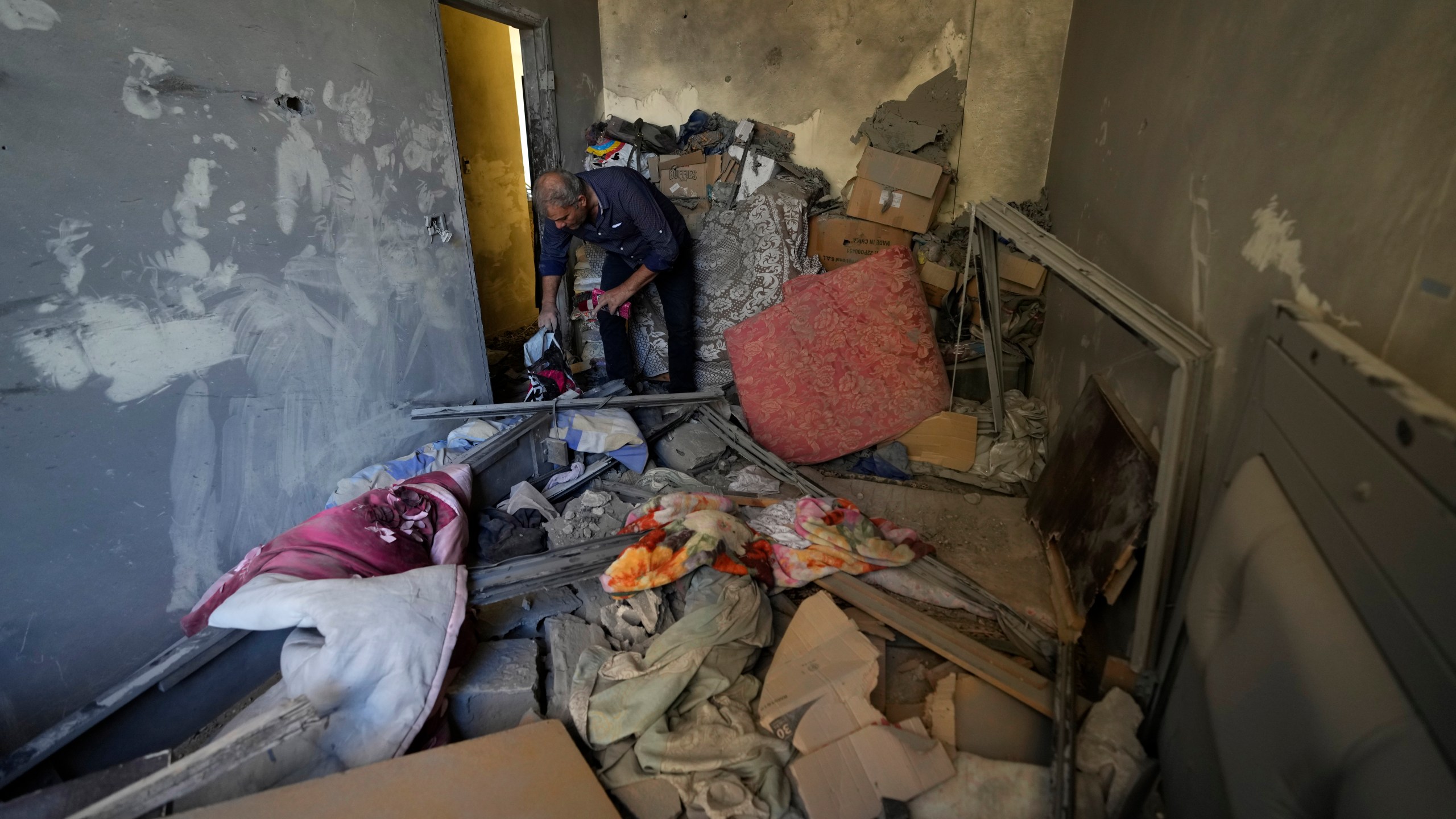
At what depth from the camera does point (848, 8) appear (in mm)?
4141

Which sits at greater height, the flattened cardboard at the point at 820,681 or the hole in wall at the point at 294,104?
the hole in wall at the point at 294,104

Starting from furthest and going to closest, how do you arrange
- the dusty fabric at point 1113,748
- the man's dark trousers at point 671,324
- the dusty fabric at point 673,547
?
1. the man's dark trousers at point 671,324
2. the dusty fabric at point 673,547
3. the dusty fabric at point 1113,748

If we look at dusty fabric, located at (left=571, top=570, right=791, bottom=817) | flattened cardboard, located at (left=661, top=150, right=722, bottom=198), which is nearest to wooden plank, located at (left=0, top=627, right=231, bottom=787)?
dusty fabric, located at (left=571, top=570, right=791, bottom=817)

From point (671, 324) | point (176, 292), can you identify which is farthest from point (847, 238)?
point (176, 292)

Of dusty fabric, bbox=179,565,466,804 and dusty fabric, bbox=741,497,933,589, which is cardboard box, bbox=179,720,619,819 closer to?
dusty fabric, bbox=179,565,466,804

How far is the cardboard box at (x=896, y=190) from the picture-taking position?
3.97m

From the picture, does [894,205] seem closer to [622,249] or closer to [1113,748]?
[622,249]

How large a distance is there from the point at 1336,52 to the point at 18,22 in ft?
9.91

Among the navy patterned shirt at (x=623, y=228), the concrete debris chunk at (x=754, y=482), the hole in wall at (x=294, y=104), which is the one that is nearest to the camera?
the hole in wall at (x=294, y=104)

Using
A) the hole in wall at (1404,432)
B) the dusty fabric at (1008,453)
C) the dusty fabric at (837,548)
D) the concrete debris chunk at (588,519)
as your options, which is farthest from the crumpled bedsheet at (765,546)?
the hole in wall at (1404,432)

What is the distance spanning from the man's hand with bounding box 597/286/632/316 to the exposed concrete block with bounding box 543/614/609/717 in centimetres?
189

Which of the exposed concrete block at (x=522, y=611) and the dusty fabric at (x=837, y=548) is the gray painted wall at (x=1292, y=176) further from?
the exposed concrete block at (x=522, y=611)

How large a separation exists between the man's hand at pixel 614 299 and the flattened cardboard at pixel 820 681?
2096 mm

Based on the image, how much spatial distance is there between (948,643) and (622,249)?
255 cm
